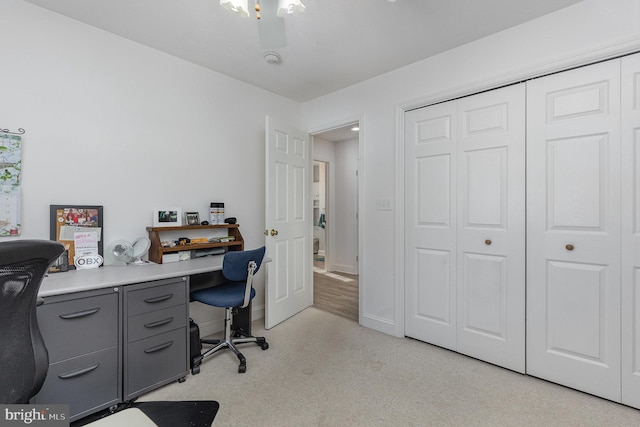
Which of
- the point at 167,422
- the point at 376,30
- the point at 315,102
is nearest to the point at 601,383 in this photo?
the point at 167,422

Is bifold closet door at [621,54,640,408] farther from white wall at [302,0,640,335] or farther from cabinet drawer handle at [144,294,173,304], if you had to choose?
cabinet drawer handle at [144,294,173,304]

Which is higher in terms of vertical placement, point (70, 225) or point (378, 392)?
point (70, 225)

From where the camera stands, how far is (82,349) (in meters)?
1.64

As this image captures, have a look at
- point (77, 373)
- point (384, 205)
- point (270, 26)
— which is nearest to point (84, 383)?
point (77, 373)

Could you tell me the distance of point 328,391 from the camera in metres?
1.96

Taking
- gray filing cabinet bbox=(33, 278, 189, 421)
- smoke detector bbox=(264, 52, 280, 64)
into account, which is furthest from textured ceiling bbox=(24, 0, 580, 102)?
gray filing cabinet bbox=(33, 278, 189, 421)

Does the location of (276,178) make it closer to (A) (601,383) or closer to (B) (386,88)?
(B) (386,88)

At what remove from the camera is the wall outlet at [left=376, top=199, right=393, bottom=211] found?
2855mm

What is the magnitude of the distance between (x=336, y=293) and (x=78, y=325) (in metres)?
3.05

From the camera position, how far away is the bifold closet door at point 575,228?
183 cm

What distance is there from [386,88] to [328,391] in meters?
2.61

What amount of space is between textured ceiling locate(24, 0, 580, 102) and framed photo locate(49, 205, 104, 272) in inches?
52.2

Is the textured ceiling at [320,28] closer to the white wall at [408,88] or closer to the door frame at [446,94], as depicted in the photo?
the white wall at [408,88]

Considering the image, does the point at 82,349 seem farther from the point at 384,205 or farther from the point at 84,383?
the point at 384,205
